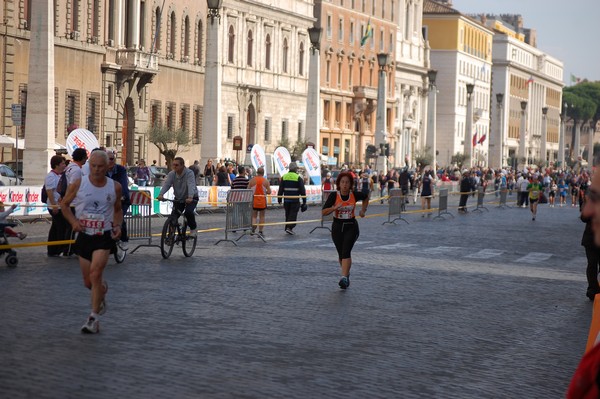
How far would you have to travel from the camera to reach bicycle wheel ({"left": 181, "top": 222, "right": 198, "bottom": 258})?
2214cm

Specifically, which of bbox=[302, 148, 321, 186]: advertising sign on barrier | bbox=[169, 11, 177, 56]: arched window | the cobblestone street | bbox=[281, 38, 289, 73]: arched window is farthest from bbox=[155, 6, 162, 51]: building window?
the cobblestone street

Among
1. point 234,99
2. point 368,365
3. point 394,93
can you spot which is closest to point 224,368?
point 368,365

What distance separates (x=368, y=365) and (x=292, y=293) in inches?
231

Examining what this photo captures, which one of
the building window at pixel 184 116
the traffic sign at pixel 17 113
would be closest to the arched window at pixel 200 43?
the building window at pixel 184 116

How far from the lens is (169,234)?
71.3ft

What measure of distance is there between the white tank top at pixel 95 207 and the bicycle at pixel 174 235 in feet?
27.9

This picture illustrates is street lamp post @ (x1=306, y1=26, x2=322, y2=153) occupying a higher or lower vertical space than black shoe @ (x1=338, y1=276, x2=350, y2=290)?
higher

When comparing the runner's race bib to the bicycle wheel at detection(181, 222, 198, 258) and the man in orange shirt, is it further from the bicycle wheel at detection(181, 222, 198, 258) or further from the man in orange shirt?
the man in orange shirt

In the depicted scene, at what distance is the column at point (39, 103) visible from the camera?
34219mm

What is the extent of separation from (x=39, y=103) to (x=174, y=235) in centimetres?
1385

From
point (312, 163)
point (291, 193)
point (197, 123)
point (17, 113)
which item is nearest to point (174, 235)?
point (291, 193)

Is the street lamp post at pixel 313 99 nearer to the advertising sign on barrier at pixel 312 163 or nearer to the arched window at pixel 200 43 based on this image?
the advertising sign on barrier at pixel 312 163

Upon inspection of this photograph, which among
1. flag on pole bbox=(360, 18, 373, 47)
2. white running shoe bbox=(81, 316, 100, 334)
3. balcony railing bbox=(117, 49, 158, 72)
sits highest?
flag on pole bbox=(360, 18, 373, 47)

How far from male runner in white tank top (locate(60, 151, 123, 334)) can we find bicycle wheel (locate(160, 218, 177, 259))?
8.61 m
